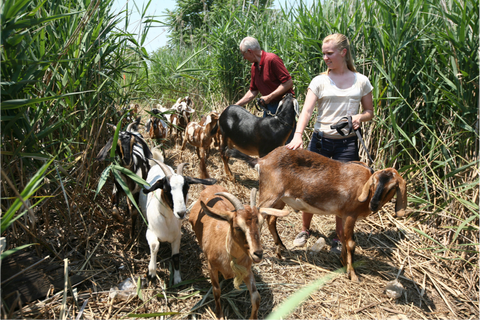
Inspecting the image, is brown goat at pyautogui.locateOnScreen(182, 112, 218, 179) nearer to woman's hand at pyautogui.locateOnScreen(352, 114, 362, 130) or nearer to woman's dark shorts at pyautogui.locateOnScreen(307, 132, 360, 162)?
woman's dark shorts at pyautogui.locateOnScreen(307, 132, 360, 162)

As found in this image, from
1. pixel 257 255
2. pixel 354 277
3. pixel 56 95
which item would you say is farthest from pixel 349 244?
pixel 56 95

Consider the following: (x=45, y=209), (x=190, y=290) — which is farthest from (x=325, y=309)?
(x=45, y=209)

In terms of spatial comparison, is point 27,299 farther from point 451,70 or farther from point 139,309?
point 451,70

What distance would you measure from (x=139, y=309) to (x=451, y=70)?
417 centimetres

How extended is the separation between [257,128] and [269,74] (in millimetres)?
803

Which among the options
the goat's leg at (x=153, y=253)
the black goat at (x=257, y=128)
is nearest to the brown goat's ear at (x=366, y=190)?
the black goat at (x=257, y=128)

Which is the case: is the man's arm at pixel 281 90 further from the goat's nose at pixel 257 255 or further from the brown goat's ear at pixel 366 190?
the goat's nose at pixel 257 255

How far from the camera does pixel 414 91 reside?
14.3 ft

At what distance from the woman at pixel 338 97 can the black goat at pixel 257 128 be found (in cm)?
113

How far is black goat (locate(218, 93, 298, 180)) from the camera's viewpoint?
15.2ft

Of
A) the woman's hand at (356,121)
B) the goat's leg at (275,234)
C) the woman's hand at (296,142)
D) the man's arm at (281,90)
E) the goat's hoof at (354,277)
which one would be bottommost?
the goat's hoof at (354,277)

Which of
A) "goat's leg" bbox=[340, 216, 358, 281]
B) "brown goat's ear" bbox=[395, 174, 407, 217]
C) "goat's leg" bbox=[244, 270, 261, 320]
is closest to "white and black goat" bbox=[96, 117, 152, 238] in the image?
"goat's leg" bbox=[244, 270, 261, 320]

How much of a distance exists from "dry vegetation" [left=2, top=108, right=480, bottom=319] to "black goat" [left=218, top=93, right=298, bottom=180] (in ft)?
4.66

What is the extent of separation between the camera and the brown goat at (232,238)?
7.59 feet
